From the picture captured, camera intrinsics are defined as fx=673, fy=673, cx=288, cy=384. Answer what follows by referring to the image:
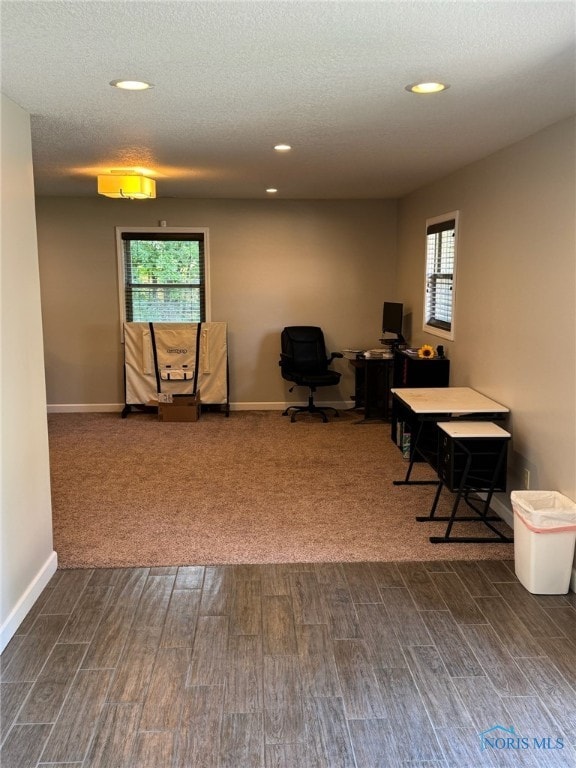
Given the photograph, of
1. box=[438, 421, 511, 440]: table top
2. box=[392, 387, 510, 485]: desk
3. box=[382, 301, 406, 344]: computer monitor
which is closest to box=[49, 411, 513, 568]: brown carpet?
box=[392, 387, 510, 485]: desk

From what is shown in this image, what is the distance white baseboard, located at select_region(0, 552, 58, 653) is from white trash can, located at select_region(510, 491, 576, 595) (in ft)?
7.70

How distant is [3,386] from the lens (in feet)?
9.21

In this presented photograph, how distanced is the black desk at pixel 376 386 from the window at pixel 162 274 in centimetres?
187

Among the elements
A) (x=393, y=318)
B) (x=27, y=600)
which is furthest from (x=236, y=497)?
(x=393, y=318)

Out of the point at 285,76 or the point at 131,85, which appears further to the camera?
the point at 131,85

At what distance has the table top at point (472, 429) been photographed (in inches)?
149

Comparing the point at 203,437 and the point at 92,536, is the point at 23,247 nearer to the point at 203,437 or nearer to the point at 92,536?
the point at 92,536

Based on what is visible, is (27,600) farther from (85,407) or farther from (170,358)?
(85,407)

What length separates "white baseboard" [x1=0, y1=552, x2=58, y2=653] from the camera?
2.80 meters

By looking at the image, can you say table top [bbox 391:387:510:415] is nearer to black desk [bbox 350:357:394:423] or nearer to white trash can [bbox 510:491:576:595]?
white trash can [bbox 510:491:576:595]

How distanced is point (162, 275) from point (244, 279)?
2.92ft

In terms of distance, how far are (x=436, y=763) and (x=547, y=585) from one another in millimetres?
→ 1349

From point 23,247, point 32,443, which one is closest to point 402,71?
point 23,247

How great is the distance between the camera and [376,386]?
6.98 meters
